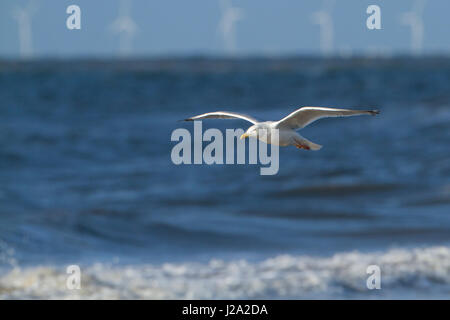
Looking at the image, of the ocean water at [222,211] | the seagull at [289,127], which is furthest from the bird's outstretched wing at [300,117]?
the ocean water at [222,211]

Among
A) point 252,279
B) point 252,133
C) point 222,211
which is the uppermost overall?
point 252,133

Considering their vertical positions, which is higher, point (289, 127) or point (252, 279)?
point (289, 127)

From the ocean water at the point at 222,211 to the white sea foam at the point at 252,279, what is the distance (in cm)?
3

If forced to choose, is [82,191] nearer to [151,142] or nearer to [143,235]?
[143,235]

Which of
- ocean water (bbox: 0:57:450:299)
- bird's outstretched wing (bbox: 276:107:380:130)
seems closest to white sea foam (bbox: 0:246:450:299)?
ocean water (bbox: 0:57:450:299)

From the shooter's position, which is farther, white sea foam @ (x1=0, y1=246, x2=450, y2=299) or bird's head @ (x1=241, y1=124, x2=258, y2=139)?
white sea foam @ (x1=0, y1=246, x2=450, y2=299)

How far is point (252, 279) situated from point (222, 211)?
5.42 m

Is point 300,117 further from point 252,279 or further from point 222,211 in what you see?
point 222,211

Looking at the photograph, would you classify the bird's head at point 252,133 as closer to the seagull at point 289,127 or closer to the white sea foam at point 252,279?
the seagull at point 289,127

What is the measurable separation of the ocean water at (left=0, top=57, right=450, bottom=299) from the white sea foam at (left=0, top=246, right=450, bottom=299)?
1.0 inches

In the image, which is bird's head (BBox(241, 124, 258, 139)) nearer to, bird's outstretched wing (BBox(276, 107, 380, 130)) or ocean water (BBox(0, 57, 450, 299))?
bird's outstretched wing (BBox(276, 107, 380, 130))

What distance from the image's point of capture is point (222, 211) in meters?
16.5

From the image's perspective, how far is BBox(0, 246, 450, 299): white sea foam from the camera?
10547 millimetres

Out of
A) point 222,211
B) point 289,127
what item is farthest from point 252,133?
point 222,211
